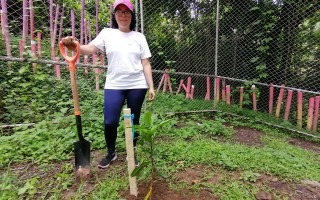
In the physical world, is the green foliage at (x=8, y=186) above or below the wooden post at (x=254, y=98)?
below

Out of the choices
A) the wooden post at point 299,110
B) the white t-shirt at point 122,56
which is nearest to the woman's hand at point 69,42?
the white t-shirt at point 122,56

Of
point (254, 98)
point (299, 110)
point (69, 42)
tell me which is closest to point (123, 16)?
point (69, 42)

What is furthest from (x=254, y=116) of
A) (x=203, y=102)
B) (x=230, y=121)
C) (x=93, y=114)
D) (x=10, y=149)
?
(x=10, y=149)

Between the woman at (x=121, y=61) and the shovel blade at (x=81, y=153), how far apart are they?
29cm

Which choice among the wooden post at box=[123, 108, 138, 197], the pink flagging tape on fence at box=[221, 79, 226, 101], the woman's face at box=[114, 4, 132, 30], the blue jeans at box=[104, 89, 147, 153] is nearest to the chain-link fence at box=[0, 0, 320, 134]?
the pink flagging tape on fence at box=[221, 79, 226, 101]

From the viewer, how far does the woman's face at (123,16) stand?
8.18 feet

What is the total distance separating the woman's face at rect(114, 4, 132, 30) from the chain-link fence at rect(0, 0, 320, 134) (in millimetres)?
1668

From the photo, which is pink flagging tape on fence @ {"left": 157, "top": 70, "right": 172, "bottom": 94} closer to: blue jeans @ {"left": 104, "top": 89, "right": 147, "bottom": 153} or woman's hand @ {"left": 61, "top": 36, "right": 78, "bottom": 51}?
blue jeans @ {"left": 104, "top": 89, "right": 147, "bottom": 153}

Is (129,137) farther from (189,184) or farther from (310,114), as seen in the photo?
(310,114)

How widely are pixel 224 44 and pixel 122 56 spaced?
10.1 feet

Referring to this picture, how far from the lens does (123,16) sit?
8.33 feet

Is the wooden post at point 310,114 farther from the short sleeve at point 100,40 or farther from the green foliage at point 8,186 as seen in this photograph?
the green foliage at point 8,186

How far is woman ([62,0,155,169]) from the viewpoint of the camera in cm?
258

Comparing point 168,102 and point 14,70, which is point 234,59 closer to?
point 168,102
